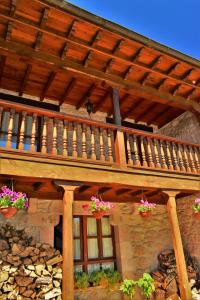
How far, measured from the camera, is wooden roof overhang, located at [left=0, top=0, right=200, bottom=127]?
4.64 metres

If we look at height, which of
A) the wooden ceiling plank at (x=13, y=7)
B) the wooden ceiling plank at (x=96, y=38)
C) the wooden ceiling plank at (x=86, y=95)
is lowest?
the wooden ceiling plank at (x=13, y=7)

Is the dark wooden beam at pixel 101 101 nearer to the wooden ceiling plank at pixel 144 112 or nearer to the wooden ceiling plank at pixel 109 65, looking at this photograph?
the wooden ceiling plank at pixel 109 65

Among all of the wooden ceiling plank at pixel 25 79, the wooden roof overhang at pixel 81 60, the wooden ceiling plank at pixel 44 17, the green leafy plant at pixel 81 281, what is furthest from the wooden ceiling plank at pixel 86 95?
the green leafy plant at pixel 81 281

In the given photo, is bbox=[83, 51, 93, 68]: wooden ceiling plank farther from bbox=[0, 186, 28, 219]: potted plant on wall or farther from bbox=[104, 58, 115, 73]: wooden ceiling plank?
bbox=[0, 186, 28, 219]: potted plant on wall

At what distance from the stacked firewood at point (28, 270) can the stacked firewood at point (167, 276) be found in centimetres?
274

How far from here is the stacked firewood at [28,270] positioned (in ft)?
15.5

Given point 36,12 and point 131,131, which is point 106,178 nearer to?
point 131,131

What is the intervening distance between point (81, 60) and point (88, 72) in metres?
0.30

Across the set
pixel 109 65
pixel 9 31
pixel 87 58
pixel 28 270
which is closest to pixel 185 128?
pixel 109 65

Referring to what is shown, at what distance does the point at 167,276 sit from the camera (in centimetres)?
645

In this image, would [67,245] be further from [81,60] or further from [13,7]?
[13,7]

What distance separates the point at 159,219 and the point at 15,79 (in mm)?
5735

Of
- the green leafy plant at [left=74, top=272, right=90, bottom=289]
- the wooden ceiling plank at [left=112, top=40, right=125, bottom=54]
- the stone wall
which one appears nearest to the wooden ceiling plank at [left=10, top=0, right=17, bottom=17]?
the wooden ceiling plank at [left=112, top=40, right=125, bottom=54]

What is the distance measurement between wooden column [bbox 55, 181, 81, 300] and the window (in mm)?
2558
